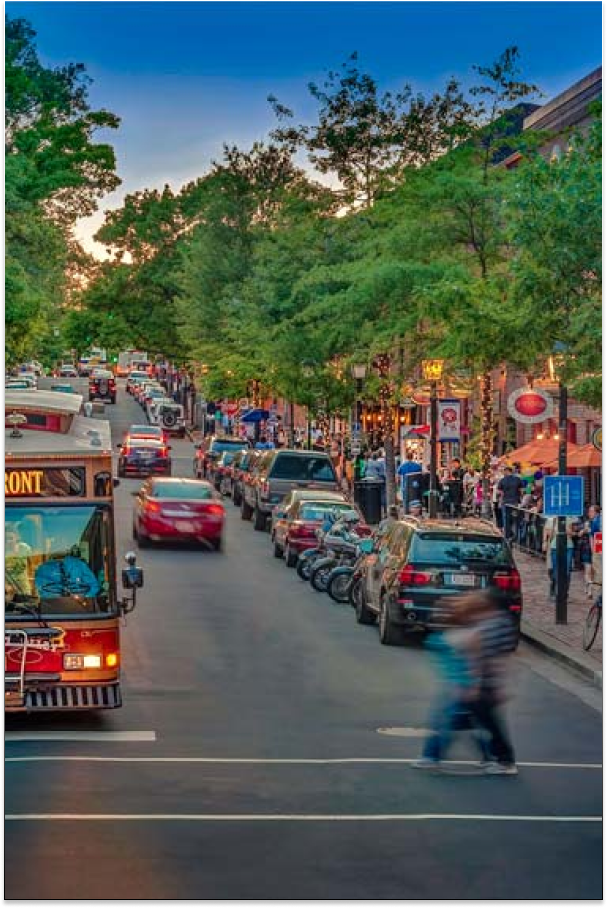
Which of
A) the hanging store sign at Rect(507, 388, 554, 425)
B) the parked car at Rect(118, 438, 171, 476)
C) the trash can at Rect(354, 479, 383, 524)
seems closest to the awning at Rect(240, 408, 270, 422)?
the parked car at Rect(118, 438, 171, 476)

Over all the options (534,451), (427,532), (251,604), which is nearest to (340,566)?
(251,604)

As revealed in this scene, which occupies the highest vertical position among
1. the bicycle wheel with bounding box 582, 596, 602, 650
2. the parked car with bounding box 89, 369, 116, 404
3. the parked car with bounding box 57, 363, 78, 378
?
the parked car with bounding box 57, 363, 78, 378

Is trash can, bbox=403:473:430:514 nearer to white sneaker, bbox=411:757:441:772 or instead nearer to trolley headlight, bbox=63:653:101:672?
trolley headlight, bbox=63:653:101:672

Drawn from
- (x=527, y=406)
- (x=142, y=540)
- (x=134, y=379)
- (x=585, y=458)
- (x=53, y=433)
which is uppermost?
(x=134, y=379)

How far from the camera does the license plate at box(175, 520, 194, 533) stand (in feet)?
124

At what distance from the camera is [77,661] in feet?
53.2

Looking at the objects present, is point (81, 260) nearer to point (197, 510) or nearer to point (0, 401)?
point (197, 510)

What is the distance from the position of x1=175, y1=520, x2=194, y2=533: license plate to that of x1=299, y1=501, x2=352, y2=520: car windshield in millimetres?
3944

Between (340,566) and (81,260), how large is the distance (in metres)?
91.8

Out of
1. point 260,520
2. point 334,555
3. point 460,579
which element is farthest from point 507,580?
point 260,520

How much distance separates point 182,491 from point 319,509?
4489 millimetres

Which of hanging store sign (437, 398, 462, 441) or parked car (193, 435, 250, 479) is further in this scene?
parked car (193, 435, 250, 479)

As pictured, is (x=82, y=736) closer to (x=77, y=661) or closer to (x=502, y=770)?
(x=77, y=661)

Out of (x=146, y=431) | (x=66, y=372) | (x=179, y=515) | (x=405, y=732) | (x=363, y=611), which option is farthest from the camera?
(x=66, y=372)
